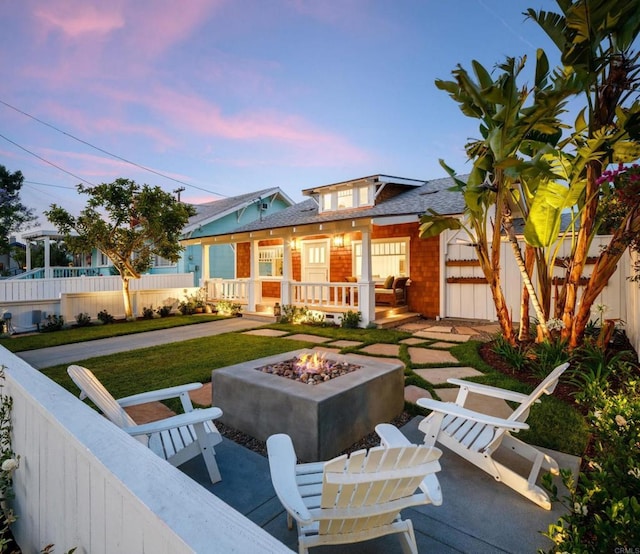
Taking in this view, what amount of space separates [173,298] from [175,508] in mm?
13387

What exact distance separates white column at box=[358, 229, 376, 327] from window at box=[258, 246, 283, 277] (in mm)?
6317

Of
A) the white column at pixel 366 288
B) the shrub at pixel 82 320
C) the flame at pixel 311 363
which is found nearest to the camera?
the flame at pixel 311 363

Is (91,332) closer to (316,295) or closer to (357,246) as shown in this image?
(316,295)

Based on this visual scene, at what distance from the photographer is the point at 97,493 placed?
1.39 meters

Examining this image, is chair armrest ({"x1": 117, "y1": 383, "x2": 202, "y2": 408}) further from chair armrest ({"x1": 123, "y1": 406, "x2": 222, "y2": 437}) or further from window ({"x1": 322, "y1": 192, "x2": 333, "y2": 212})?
window ({"x1": 322, "y1": 192, "x2": 333, "y2": 212})

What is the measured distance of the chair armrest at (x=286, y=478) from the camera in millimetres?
1624

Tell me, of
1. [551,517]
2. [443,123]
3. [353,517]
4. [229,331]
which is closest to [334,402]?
[353,517]

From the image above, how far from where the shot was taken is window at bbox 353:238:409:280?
1141cm

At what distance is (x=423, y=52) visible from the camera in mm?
12172

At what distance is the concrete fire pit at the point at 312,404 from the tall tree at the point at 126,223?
8.91m

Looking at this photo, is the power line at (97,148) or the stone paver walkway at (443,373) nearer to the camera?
the stone paver walkway at (443,373)

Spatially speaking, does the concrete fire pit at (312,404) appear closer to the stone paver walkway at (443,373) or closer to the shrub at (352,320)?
the stone paver walkway at (443,373)

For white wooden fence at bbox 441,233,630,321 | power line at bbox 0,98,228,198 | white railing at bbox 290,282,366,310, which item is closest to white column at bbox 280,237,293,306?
white railing at bbox 290,282,366,310

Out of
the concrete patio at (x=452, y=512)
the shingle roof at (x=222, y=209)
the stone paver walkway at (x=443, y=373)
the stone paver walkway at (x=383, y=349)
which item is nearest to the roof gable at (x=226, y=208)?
the shingle roof at (x=222, y=209)
